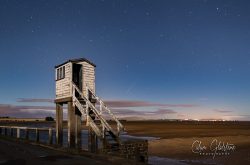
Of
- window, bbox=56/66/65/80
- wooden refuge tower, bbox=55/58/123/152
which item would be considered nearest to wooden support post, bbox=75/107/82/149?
wooden refuge tower, bbox=55/58/123/152

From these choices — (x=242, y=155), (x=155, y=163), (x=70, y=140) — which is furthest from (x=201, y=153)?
(x=70, y=140)

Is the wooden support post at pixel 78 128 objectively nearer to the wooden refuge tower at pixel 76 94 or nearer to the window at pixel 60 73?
the wooden refuge tower at pixel 76 94

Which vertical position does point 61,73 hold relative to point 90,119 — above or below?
above

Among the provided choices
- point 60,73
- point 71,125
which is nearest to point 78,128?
point 71,125

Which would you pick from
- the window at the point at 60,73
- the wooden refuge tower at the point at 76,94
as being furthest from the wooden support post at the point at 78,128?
the window at the point at 60,73

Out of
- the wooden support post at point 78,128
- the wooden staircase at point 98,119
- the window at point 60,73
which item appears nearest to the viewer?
the wooden staircase at point 98,119

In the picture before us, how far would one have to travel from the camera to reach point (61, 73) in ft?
78.2

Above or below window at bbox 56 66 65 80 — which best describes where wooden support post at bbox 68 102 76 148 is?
below

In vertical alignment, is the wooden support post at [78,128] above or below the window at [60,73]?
below

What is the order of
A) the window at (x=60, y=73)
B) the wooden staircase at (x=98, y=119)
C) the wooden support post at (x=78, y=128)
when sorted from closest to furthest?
the wooden staircase at (x=98, y=119)
the wooden support post at (x=78, y=128)
the window at (x=60, y=73)

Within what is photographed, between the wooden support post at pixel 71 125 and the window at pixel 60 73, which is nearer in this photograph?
the wooden support post at pixel 71 125

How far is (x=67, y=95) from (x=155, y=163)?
7304 millimetres

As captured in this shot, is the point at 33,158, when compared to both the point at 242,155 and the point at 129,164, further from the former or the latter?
the point at 242,155

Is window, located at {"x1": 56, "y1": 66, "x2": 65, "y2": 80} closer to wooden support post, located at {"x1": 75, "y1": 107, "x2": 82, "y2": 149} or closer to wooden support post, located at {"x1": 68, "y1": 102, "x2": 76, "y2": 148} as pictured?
wooden support post, located at {"x1": 68, "y1": 102, "x2": 76, "y2": 148}
